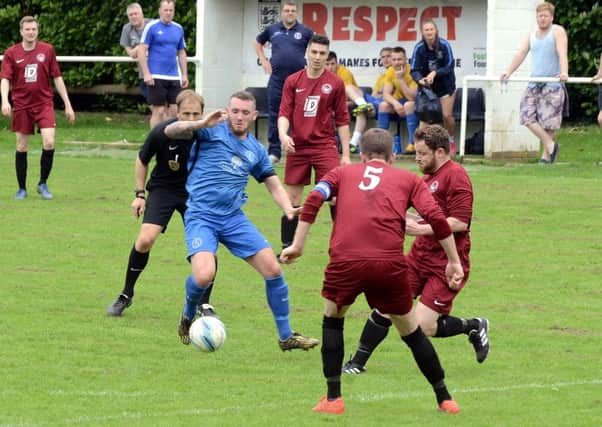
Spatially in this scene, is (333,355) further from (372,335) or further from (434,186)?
(434,186)

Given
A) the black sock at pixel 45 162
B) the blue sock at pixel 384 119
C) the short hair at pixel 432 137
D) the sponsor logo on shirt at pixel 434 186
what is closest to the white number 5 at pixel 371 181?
the short hair at pixel 432 137

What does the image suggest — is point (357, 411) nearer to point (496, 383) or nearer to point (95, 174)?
point (496, 383)

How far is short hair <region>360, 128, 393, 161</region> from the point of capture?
26.1 feet

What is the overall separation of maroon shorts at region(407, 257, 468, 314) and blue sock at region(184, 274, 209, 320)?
1450mm

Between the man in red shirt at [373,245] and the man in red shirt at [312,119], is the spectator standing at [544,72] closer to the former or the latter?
the man in red shirt at [312,119]

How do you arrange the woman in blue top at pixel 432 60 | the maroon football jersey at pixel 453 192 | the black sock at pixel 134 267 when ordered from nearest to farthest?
the maroon football jersey at pixel 453 192
the black sock at pixel 134 267
the woman in blue top at pixel 432 60

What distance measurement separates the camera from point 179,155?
10547 mm

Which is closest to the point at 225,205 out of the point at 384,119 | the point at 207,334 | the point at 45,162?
the point at 207,334

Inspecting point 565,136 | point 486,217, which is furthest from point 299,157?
point 565,136

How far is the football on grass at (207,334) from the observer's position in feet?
30.2

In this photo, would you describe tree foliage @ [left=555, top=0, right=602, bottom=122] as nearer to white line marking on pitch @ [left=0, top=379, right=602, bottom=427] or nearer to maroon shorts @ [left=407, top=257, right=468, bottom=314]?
maroon shorts @ [left=407, top=257, right=468, bottom=314]

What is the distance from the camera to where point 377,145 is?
795 cm

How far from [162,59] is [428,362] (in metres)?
13.7

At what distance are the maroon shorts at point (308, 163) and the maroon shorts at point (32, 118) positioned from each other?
14.5 ft
